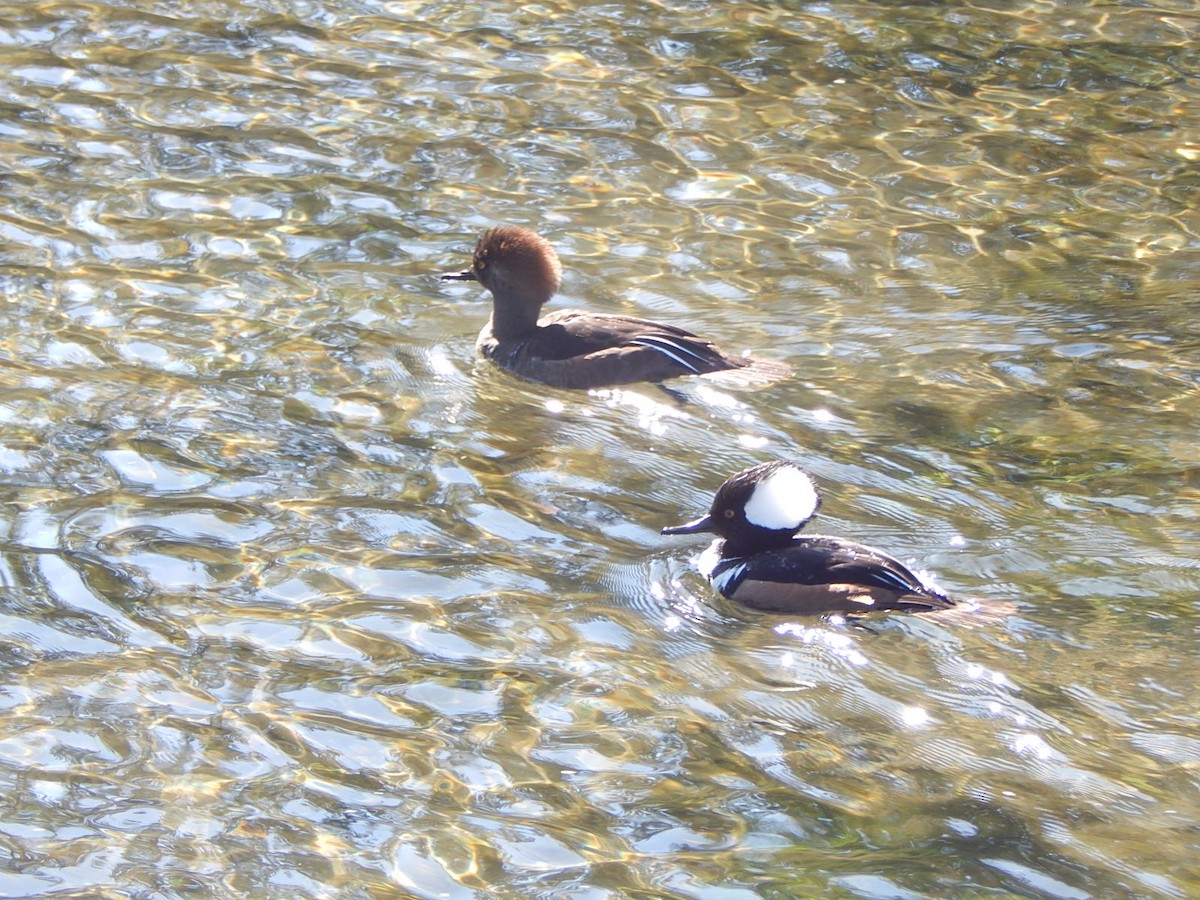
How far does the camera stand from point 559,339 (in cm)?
877

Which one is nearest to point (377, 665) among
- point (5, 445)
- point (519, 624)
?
point (519, 624)

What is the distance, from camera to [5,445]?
745cm

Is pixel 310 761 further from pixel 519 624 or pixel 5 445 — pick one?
pixel 5 445

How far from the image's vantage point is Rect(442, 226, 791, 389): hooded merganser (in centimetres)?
846

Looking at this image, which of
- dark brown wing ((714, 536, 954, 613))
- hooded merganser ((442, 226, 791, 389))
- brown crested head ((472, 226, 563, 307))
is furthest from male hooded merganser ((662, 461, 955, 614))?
brown crested head ((472, 226, 563, 307))

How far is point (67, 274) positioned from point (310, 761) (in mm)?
4756

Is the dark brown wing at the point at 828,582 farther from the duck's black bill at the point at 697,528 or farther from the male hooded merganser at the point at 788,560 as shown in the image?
the duck's black bill at the point at 697,528

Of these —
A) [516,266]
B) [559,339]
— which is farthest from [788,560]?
[516,266]

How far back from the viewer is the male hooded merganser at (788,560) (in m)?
6.39

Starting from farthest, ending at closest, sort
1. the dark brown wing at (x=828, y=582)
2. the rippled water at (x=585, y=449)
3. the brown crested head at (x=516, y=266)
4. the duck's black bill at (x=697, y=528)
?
the brown crested head at (x=516, y=266) < the duck's black bill at (x=697, y=528) < the dark brown wing at (x=828, y=582) < the rippled water at (x=585, y=449)

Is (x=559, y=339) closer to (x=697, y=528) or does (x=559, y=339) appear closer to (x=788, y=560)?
(x=697, y=528)

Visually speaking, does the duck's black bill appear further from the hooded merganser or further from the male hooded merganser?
the hooded merganser

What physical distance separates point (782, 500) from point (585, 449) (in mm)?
1458

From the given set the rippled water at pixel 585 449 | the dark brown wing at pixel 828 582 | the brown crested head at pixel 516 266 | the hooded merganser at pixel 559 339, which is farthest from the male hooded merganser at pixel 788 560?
the brown crested head at pixel 516 266
